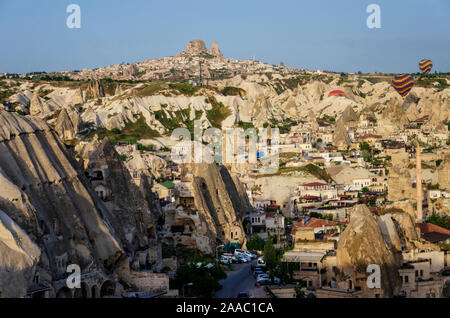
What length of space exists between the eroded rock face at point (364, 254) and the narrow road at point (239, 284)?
413 centimetres

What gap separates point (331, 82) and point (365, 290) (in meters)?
155

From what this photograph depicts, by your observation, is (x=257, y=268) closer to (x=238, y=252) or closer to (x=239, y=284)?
(x=239, y=284)

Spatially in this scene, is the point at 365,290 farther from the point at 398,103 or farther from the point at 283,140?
the point at 398,103

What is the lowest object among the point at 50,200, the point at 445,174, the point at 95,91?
the point at 445,174

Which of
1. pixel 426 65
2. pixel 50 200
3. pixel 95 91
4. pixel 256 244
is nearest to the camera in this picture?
pixel 50 200

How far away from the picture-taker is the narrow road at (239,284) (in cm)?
3458

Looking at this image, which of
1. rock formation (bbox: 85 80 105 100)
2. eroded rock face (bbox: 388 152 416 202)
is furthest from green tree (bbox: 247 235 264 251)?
rock formation (bbox: 85 80 105 100)

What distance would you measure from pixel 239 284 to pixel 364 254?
609cm

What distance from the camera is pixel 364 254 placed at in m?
35.5

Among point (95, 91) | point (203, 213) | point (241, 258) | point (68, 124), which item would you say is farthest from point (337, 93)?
point (241, 258)

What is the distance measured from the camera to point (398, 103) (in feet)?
423

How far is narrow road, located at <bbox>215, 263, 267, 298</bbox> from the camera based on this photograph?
113ft

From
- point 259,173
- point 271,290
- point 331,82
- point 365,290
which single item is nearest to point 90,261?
point 271,290

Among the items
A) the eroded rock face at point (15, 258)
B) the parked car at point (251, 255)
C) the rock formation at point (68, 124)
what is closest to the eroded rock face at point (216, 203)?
the parked car at point (251, 255)
